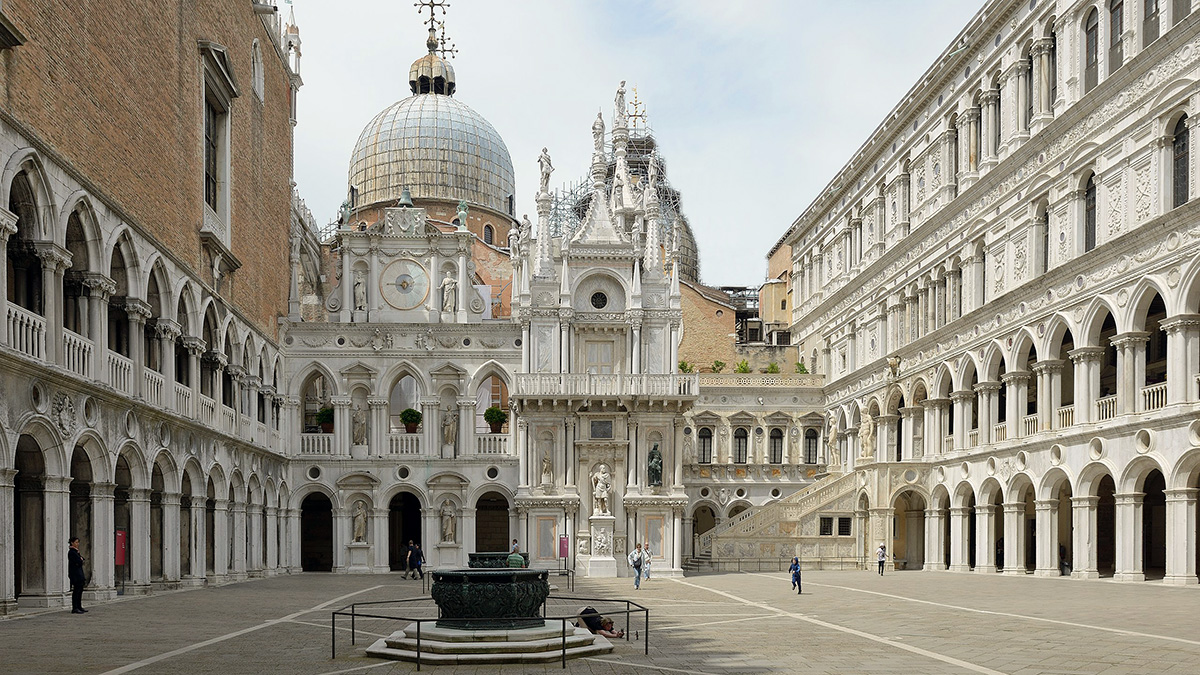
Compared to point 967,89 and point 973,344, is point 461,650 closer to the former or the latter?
point 973,344

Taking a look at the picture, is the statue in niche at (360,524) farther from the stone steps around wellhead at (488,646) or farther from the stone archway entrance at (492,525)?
the stone steps around wellhead at (488,646)

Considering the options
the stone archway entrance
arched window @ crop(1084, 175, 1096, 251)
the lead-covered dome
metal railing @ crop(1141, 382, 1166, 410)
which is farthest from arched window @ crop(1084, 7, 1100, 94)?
the lead-covered dome

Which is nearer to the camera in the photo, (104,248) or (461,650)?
(461,650)

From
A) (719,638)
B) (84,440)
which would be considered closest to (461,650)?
(719,638)

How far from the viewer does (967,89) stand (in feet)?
151

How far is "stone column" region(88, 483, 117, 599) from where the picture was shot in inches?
1116

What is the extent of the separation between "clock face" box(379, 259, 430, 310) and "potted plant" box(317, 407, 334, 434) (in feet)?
15.6

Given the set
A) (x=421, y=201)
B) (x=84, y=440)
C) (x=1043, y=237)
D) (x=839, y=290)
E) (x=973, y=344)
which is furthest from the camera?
(x=421, y=201)

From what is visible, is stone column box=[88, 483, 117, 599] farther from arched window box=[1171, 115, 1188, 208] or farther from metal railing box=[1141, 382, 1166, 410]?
arched window box=[1171, 115, 1188, 208]

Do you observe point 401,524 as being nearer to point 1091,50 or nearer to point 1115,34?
point 1091,50

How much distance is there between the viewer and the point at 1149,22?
33.4 metres

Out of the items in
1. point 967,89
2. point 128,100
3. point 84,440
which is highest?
point 967,89

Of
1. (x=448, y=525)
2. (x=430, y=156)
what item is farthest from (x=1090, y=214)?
(x=430, y=156)

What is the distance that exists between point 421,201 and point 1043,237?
3649 centimetres
